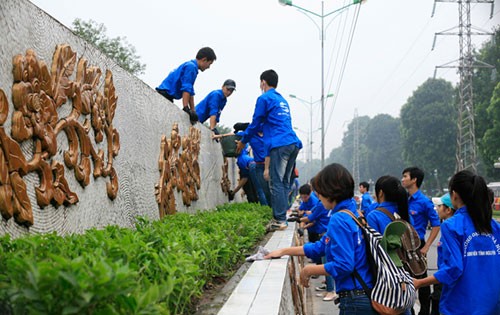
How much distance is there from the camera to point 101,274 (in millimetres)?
1640

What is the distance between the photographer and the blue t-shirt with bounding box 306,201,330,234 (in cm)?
810

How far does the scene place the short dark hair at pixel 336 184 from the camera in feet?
11.0

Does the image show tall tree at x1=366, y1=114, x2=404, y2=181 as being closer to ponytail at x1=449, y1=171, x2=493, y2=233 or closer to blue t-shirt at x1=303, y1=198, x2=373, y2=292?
ponytail at x1=449, y1=171, x2=493, y2=233

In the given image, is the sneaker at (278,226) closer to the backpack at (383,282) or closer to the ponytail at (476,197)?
the ponytail at (476,197)

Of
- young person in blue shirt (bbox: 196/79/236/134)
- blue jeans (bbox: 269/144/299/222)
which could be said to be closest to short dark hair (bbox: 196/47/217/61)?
young person in blue shirt (bbox: 196/79/236/134)

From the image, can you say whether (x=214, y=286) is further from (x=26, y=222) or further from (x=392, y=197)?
(x=392, y=197)

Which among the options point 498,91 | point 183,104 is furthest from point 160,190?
point 498,91

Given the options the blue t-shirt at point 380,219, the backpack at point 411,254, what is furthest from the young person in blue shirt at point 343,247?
the blue t-shirt at point 380,219

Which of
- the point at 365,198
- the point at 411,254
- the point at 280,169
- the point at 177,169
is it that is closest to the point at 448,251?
the point at 411,254

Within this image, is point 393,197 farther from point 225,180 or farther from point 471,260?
point 225,180

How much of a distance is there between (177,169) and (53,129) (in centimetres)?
364

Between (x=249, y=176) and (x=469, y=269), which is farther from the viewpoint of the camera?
(x=249, y=176)

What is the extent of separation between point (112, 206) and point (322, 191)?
Answer: 2144mm

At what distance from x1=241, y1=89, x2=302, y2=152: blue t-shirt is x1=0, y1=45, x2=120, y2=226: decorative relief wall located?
2.40 metres
